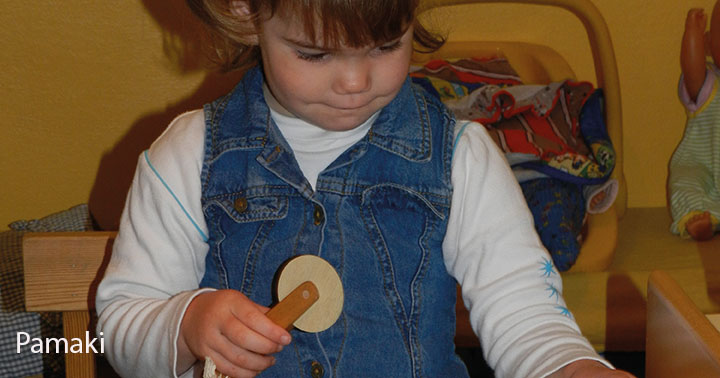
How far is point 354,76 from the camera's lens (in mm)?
599

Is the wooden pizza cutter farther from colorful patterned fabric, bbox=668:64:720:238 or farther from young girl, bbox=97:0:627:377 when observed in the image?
colorful patterned fabric, bbox=668:64:720:238

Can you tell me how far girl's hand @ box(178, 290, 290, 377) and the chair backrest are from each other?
0.14 meters

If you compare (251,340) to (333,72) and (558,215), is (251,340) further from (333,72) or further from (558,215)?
(558,215)

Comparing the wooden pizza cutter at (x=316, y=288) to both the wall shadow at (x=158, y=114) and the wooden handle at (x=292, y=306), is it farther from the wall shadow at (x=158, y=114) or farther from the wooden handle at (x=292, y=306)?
the wall shadow at (x=158, y=114)

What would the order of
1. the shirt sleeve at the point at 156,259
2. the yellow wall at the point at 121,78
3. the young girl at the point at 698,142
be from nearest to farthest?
the shirt sleeve at the point at 156,259
the young girl at the point at 698,142
the yellow wall at the point at 121,78

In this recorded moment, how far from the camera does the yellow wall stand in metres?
1.52

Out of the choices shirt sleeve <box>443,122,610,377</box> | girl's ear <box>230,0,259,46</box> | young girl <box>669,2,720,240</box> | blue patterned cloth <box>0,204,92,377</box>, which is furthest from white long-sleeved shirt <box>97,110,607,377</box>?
young girl <box>669,2,720,240</box>

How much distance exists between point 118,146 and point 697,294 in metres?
1.06

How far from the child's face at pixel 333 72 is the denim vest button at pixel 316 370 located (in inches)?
8.1

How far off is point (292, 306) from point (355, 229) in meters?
0.15

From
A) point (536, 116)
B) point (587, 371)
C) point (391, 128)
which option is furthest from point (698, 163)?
point (587, 371)

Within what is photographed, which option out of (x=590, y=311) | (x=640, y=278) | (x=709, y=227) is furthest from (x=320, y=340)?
(x=709, y=227)

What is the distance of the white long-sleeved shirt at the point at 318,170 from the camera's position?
62cm

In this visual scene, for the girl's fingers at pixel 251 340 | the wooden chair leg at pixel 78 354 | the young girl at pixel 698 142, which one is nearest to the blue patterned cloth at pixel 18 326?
the wooden chair leg at pixel 78 354
